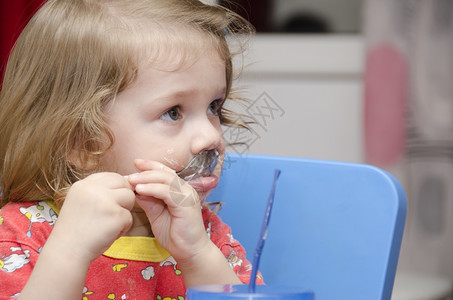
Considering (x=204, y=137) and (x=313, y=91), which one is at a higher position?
(x=204, y=137)

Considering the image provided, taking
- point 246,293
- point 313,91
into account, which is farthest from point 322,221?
point 313,91

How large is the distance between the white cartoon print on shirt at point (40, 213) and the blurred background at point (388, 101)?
1.32m

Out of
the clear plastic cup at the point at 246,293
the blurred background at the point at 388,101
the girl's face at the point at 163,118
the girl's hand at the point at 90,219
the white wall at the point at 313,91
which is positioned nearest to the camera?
the clear plastic cup at the point at 246,293

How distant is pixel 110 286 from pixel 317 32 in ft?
6.28

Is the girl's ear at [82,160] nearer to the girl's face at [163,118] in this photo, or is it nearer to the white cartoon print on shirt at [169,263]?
the girl's face at [163,118]

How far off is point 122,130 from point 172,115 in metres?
0.06

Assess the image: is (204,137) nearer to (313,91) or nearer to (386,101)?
(386,101)

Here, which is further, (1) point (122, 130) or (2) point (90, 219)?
(1) point (122, 130)

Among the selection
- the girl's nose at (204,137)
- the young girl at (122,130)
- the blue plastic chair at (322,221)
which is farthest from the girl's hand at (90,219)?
the blue plastic chair at (322,221)

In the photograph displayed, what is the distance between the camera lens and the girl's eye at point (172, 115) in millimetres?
852

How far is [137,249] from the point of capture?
905mm

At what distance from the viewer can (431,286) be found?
197cm

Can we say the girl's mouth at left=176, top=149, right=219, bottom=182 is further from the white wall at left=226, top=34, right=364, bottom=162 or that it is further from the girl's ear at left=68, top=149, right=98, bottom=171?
the white wall at left=226, top=34, right=364, bottom=162

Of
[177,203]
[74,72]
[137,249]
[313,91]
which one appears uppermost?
[74,72]
